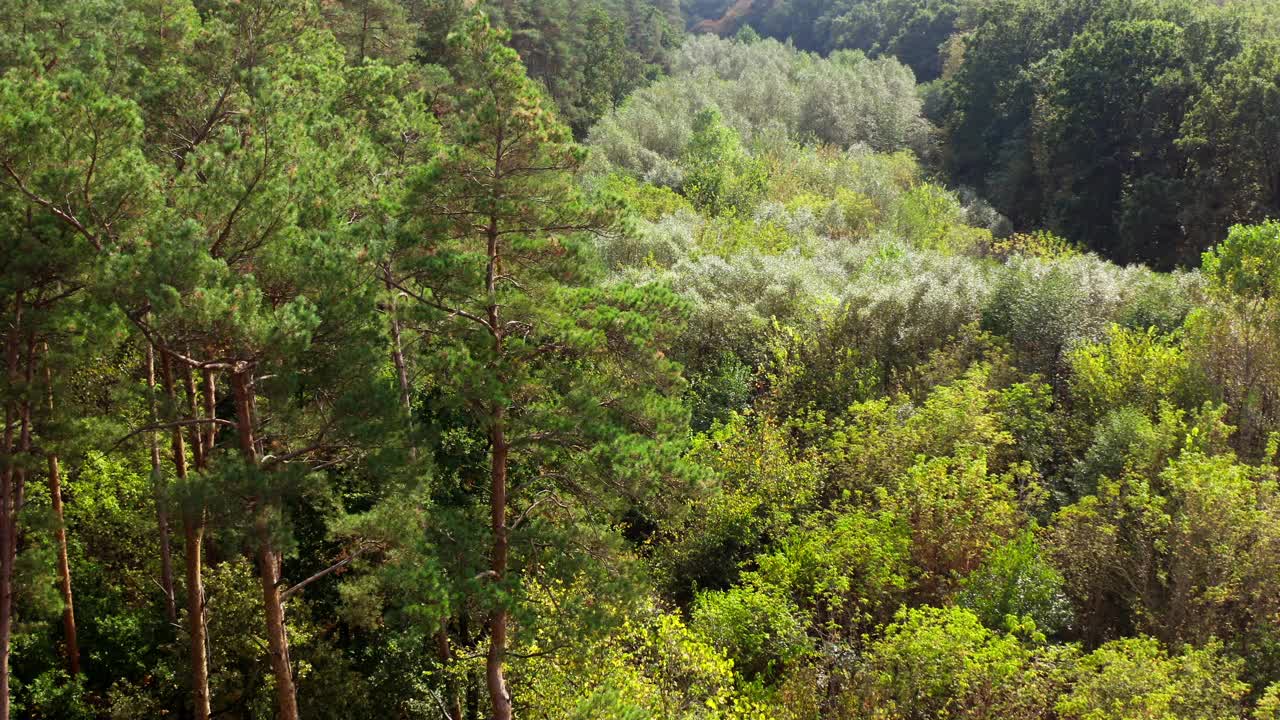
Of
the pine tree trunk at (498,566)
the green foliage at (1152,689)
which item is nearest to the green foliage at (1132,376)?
the green foliage at (1152,689)

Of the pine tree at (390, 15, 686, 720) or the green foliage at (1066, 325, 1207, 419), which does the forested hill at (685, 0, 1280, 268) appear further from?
the pine tree at (390, 15, 686, 720)

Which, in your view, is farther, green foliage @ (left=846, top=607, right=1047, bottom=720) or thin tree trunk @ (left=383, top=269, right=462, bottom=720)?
thin tree trunk @ (left=383, top=269, right=462, bottom=720)

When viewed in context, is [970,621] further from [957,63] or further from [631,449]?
[957,63]

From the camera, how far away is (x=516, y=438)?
41.5ft

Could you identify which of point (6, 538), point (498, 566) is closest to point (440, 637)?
point (498, 566)

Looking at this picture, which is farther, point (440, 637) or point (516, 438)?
point (440, 637)

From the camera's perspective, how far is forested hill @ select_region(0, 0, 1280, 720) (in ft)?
37.8

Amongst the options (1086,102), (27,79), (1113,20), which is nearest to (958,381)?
(27,79)

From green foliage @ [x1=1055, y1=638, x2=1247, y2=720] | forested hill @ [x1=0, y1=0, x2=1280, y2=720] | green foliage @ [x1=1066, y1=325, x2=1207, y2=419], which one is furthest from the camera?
green foliage @ [x1=1066, y1=325, x2=1207, y2=419]

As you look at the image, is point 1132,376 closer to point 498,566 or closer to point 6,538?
point 498,566

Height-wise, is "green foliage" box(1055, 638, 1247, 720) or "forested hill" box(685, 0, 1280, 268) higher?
"forested hill" box(685, 0, 1280, 268)

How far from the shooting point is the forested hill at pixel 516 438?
1153 cm

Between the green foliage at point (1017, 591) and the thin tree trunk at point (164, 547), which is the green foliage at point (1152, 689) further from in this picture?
the thin tree trunk at point (164, 547)

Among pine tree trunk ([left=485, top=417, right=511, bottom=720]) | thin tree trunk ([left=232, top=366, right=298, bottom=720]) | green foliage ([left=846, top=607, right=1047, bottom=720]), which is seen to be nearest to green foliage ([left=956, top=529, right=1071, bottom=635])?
green foliage ([left=846, top=607, right=1047, bottom=720])
